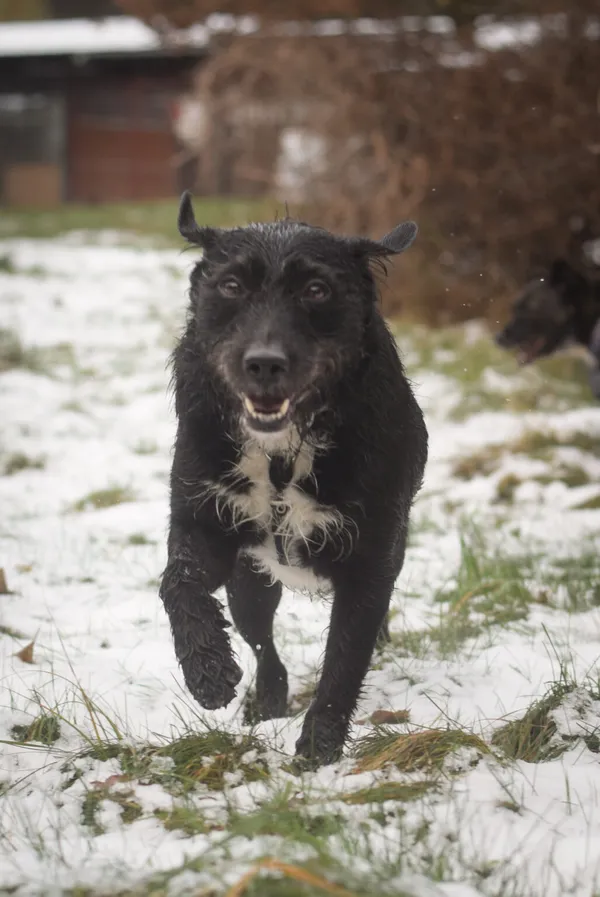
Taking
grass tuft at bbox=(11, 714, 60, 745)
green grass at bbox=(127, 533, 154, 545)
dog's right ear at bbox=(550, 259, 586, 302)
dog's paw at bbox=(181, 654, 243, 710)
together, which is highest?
dog's right ear at bbox=(550, 259, 586, 302)

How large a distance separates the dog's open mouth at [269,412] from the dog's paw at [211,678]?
658 millimetres

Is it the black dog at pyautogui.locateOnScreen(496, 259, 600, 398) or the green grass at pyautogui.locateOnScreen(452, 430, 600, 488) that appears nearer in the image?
the green grass at pyautogui.locateOnScreen(452, 430, 600, 488)

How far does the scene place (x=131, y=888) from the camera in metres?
2.02

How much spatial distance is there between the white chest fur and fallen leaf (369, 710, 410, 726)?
0.53 m

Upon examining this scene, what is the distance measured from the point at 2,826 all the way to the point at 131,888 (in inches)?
18.6

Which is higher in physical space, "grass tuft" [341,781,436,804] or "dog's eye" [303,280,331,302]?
"dog's eye" [303,280,331,302]

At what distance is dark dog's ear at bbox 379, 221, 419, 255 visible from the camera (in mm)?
2861

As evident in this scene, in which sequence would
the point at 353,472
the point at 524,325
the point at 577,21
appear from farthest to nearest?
1. the point at 577,21
2. the point at 524,325
3. the point at 353,472

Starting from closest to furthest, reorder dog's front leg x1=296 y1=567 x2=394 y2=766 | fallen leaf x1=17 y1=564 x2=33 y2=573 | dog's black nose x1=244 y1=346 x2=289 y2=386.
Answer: dog's black nose x1=244 y1=346 x2=289 y2=386
dog's front leg x1=296 y1=567 x2=394 y2=766
fallen leaf x1=17 y1=564 x2=33 y2=573

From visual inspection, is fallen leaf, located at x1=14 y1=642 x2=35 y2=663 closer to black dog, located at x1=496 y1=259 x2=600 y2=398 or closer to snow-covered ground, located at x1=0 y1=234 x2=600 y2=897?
snow-covered ground, located at x1=0 y1=234 x2=600 y2=897

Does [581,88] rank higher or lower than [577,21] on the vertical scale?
lower

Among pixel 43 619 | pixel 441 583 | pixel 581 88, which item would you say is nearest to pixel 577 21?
pixel 581 88

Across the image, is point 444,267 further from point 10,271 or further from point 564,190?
point 10,271

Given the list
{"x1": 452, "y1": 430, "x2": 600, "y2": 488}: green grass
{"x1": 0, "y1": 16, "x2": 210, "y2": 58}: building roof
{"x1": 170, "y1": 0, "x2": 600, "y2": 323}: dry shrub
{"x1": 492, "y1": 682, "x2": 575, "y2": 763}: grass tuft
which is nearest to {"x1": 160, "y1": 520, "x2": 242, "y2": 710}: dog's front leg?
{"x1": 492, "y1": 682, "x2": 575, "y2": 763}: grass tuft
